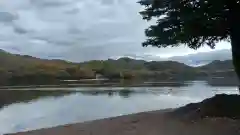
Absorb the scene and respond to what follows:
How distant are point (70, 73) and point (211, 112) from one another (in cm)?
10985

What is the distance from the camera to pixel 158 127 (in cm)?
1116

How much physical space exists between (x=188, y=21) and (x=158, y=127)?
3.28 m

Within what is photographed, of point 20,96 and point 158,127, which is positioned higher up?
point 158,127

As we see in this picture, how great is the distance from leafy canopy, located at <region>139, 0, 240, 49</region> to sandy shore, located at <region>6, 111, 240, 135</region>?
257 cm

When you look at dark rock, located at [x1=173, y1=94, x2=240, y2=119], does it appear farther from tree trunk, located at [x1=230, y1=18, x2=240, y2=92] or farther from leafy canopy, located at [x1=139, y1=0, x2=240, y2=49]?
leafy canopy, located at [x1=139, y1=0, x2=240, y2=49]

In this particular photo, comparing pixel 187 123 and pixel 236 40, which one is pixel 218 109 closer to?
pixel 187 123

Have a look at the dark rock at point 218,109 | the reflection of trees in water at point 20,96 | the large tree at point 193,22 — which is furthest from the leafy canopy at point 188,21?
the reflection of trees in water at point 20,96

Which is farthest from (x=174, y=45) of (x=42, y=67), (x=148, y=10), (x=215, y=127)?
(x=42, y=67)

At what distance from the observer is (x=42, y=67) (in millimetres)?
128375

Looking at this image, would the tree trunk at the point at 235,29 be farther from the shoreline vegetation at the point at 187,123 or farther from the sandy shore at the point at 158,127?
the sandy shore at the point at 158,127

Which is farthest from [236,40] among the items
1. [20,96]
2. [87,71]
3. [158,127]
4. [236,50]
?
[87,71]

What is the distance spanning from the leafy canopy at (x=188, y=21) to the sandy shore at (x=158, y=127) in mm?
2572

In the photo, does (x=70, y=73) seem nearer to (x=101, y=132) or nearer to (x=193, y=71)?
(x=193, y=71)

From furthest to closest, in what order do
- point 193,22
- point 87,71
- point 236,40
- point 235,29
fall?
point 87,71 → point 236,40 → point 235,29 → point 193,22
